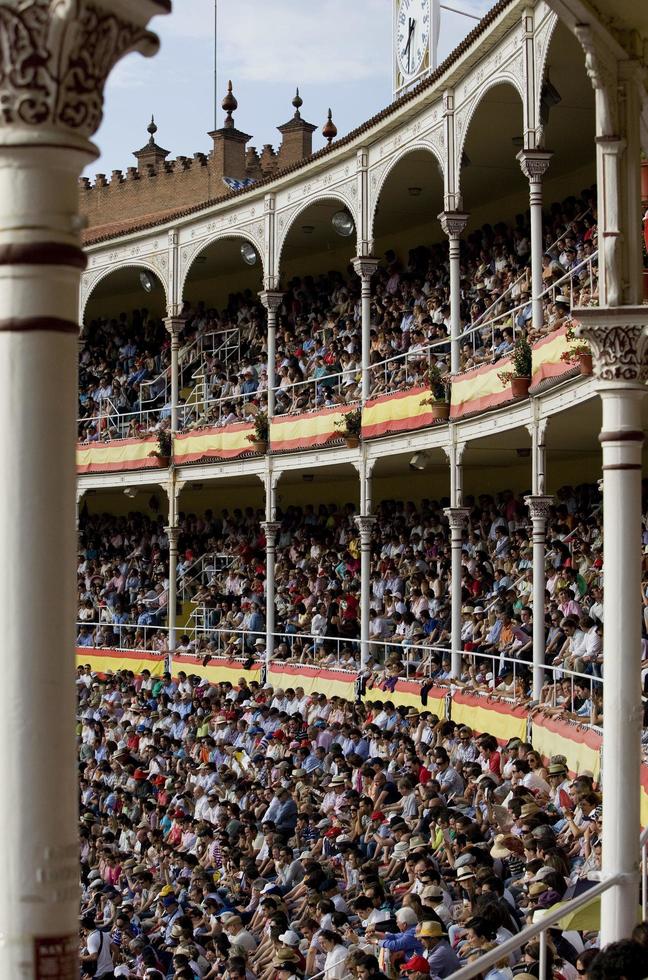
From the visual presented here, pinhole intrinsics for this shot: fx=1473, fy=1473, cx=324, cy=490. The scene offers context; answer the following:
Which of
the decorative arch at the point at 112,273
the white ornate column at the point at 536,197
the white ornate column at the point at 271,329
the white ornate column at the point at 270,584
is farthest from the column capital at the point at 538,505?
the decorative arch at the point at 112,273

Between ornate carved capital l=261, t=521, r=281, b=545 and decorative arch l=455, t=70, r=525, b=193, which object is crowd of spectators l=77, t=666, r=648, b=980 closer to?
ornate carved capital l=261, t=521, r=281, b=545

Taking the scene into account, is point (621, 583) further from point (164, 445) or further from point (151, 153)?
point (151, 153)

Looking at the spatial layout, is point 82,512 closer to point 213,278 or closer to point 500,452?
point 213,278

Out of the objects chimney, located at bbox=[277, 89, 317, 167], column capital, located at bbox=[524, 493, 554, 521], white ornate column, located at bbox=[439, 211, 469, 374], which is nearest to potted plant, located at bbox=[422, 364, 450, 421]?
white ornate column, located at bbox=[439, 211, 469, 374]

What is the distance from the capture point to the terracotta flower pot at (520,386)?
19000 millimetres

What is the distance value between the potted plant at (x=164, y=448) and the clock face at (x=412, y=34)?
9.60 meters

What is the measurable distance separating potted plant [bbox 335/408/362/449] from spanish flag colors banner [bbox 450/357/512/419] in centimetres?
360

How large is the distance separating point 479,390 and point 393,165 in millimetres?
5856

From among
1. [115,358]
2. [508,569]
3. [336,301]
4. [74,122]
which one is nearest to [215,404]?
[336,301]

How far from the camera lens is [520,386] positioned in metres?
19.1

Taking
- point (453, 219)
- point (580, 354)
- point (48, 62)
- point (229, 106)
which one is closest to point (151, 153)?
point (229, 106)

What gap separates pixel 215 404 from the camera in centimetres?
3378

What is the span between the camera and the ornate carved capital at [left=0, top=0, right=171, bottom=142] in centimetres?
396

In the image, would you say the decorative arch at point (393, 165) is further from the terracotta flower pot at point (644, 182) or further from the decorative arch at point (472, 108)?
the terracotta flower pot at point (644, 182)
